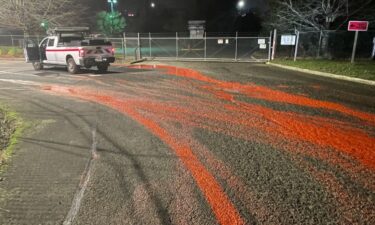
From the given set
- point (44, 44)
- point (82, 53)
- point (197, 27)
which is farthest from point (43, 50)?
point (197, 27)

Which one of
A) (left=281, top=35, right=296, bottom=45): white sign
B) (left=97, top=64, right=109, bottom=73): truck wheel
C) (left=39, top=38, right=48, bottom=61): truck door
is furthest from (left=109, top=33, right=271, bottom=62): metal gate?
(left=39, top=38, right=48, bottom=61): truck door

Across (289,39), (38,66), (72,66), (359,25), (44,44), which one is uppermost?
(359,25)

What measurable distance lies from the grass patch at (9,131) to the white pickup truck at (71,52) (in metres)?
7.02

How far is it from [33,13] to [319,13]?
89.8ft

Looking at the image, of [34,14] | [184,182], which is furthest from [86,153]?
[34,14]

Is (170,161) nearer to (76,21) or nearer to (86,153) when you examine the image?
(86,153)

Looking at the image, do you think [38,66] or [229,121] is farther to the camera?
[38,66]

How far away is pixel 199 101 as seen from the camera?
9711mm

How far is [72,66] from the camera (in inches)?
640

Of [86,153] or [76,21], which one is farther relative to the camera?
[76,21]

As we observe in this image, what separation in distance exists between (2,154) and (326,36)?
924 inches

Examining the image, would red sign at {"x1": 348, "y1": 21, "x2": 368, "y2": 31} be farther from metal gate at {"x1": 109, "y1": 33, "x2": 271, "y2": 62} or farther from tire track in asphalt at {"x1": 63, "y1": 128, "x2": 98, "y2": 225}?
tire track in asphalt at {"x1": 63, "y1": 128, "x2": 98, "y2": 225}

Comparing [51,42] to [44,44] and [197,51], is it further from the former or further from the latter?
[197,51]

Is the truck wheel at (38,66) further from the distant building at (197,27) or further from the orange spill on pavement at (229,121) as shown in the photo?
the distant building at (197,27)
